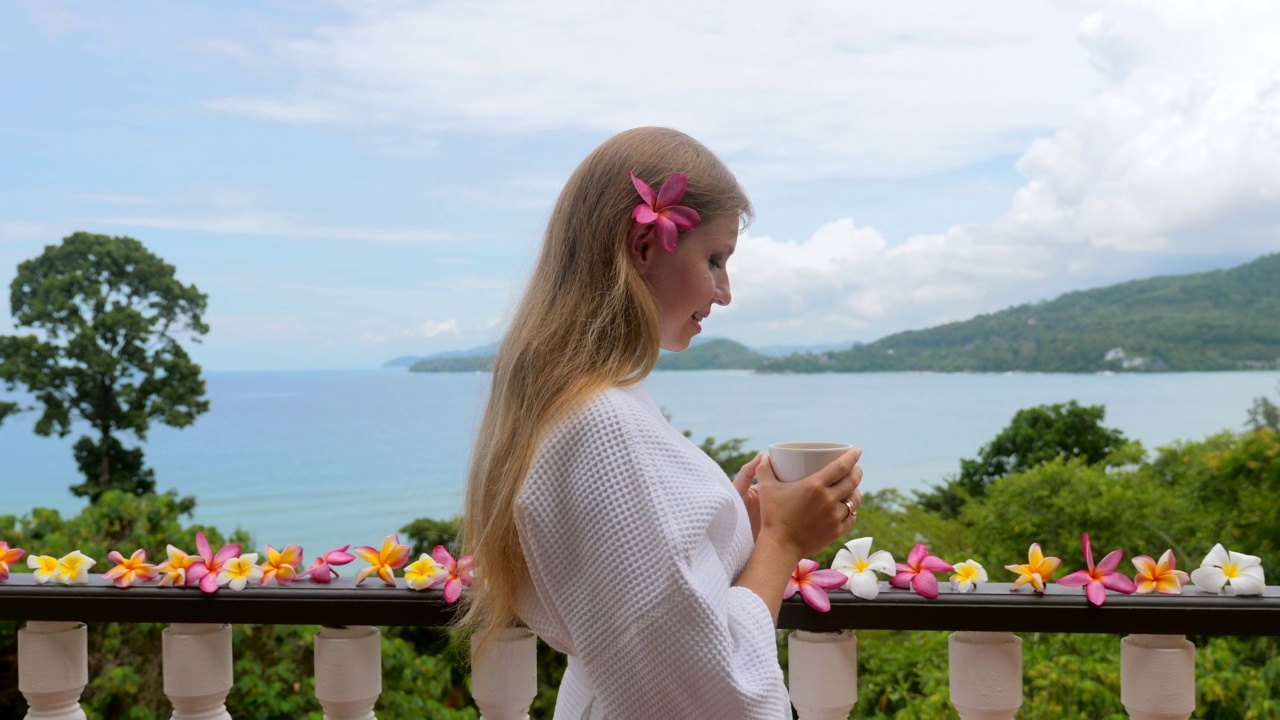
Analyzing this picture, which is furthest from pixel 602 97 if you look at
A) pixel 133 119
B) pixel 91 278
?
pixel 91 278

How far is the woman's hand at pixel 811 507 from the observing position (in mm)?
1270

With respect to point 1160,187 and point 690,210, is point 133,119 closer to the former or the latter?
point 1160,187

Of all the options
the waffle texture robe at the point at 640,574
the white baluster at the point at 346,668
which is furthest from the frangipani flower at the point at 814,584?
the white baluster at the point at 346,668

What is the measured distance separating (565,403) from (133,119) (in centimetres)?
4389

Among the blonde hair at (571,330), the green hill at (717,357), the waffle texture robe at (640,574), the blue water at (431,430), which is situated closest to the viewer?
the waffle texture robe at (640,574)

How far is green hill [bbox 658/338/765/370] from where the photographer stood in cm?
1769

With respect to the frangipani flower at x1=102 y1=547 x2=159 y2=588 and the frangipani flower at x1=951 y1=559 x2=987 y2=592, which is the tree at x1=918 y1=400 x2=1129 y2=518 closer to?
the frangipani flower at x1=951 y1=559 x2=987 y2=592

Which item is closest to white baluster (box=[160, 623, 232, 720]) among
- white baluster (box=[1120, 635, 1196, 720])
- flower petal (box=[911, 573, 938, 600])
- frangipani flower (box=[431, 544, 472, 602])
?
frangipani flower (box=[431, 544, 472, 602])

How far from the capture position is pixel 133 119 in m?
39.6

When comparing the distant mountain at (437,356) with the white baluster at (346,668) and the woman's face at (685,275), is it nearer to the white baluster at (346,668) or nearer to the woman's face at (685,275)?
the woman's face at (685,275)

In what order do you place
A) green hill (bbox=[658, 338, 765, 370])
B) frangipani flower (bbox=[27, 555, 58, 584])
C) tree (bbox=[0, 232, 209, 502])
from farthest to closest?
tree (bbox=[0, 232, 209, 502]), green hill (bbox=[658, 338, 765, 370]), frangipani flower (bbox=[27, 555, 58, 584])

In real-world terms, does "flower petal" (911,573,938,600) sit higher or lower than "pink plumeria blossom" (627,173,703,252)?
lower

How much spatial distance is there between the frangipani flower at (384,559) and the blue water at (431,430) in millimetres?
20071

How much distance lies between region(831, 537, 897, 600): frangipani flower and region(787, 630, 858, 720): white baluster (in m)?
0.10
